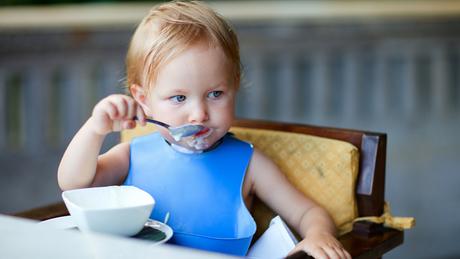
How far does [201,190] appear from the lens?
1503mm

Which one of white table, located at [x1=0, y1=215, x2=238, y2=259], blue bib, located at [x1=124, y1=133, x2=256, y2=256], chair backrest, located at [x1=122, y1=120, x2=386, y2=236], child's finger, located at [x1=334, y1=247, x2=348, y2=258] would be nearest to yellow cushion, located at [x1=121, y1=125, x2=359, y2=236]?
chair backrest, located at [x1=122, y1=120, x2=386, y2=236]

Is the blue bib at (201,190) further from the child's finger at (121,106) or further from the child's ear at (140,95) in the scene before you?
the child's finger at (121,106)

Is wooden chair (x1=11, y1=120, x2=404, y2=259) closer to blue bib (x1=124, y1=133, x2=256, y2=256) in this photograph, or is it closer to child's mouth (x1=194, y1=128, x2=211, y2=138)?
blue bib (x1=124, y1=133, x2=256, y2=256)

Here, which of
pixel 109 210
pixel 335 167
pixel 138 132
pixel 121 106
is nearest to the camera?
pixel 109 210

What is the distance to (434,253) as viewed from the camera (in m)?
3.88

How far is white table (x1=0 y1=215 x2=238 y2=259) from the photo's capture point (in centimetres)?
91

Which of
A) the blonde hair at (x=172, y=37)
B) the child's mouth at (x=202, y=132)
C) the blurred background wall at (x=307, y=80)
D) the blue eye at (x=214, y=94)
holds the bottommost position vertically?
the blurred background wall at (x=307, y=80)

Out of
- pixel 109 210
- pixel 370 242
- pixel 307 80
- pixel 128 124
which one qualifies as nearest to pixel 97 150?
pixel 128 124

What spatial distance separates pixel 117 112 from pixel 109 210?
289mm

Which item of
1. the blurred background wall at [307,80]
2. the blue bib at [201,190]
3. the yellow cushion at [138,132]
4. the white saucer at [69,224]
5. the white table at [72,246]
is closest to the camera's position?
the white table at [72,246]

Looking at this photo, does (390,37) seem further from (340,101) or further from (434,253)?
(434,253)

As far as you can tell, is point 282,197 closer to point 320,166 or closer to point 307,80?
point 320,166

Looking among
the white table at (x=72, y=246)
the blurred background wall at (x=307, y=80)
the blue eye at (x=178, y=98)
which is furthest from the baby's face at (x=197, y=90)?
the blurred background wall at (x=307, y=80)

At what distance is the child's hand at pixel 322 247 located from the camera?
1.32 meters
